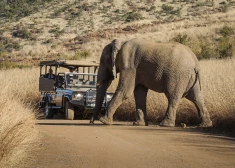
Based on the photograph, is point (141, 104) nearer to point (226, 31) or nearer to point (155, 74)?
point (155, 74)

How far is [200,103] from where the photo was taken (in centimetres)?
1662

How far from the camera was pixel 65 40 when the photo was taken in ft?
200

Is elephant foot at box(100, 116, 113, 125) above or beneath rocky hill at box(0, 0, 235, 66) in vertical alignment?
above

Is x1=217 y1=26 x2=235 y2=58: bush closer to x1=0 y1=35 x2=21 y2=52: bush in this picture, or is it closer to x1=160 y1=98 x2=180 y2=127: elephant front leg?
x1=160 y1=98 x2=180 y2=127: elephant front leg

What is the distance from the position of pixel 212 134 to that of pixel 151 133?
1.41m

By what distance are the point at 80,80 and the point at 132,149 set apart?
11.3 m

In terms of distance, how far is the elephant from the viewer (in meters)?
16.7

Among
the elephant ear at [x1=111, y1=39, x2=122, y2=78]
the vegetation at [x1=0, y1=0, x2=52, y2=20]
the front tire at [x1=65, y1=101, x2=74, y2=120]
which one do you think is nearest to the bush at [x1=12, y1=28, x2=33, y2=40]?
the vegetation at [x1=0, y1=0, x2=52, y2=20]

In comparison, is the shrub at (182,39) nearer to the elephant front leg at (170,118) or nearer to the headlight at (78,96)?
the headlight at (78,96)

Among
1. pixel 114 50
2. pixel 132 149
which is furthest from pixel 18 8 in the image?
pixel 132 149

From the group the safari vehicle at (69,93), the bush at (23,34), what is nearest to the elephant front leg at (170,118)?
the safari vehicle at (69,93)

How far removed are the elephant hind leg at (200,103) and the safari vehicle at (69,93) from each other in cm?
395

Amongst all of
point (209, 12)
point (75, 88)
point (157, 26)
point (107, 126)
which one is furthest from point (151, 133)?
point (209, 12)

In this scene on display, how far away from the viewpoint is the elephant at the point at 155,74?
16656mm
